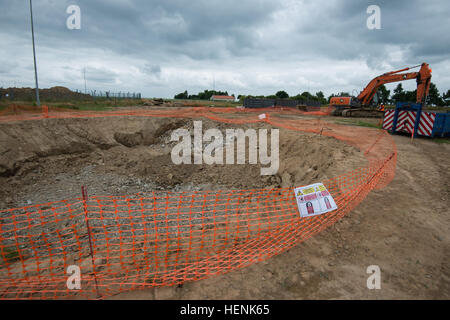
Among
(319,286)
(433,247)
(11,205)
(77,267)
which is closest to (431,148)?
(433,247)

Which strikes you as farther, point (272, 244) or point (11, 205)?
point (11, 205)

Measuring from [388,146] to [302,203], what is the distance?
24.3ft

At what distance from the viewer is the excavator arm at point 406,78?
1258cm

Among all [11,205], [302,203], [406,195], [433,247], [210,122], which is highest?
[210,122]

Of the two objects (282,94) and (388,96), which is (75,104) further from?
(388,96)

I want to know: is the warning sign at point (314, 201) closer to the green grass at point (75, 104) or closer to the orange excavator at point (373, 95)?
the orange excavator at point (373, 95)

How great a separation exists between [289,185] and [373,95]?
1628 centimetres

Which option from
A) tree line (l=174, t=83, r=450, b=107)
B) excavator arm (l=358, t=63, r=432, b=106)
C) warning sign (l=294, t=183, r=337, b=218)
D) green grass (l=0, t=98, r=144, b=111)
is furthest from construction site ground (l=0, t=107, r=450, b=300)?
tree line (l=174, t=83, r=450, b=107)

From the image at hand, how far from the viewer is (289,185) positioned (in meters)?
7.64

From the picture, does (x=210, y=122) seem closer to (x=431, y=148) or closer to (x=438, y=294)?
(x=431, y=148)

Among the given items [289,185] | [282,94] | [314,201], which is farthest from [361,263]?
[282,94]

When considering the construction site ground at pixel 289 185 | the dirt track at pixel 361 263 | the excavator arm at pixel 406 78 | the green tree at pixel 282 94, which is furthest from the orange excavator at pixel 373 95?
the green tree at pixel 282 94

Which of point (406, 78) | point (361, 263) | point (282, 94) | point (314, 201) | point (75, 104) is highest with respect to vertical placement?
point (282, 94)

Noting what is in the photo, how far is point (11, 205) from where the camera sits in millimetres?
8195
